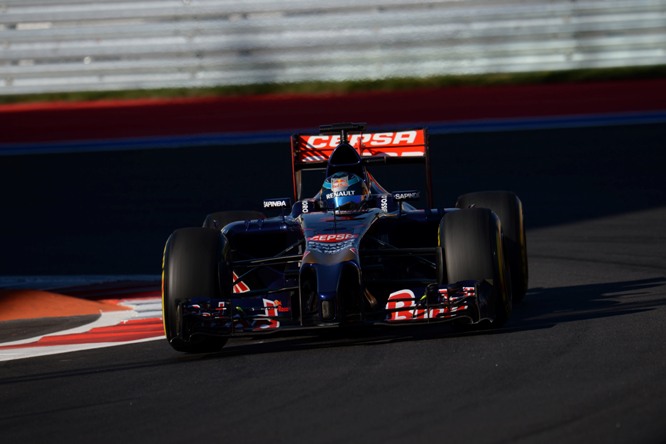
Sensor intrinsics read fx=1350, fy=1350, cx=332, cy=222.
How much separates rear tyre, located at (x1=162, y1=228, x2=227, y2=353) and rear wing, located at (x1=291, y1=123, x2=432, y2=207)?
6.10 ft

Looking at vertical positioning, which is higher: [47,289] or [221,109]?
[221,109]

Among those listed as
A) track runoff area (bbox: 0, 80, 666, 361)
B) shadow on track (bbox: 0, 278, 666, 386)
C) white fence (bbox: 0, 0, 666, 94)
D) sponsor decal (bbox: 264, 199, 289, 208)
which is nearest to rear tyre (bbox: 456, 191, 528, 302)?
shadow on track (bbox: 0, 278, 666, 386)

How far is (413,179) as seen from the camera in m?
16.8

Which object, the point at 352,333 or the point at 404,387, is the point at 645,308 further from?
the point at 404,387

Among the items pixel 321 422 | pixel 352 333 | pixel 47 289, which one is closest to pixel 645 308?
pixel 352 333

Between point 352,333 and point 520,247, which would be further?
point 520,247

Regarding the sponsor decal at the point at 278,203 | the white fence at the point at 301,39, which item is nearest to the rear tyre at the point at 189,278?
the sponsor decal at the point at 278,203

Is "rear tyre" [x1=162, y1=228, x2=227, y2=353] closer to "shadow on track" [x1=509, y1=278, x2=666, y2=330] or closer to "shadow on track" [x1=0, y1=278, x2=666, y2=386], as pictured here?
"shadow on track" [x1=0, y1=278, x2=666, y2=386]

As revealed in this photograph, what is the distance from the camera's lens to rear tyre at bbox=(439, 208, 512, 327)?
8195mm

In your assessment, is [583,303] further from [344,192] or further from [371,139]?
[371,139]

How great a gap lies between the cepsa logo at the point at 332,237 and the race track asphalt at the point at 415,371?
2.05 feet

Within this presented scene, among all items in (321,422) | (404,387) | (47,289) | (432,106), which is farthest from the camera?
(432,106)

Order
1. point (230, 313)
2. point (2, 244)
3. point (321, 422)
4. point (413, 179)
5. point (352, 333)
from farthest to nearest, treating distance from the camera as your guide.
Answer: point (413, 179), point (2, 244), point (352, 333), point (230, 313), point (321, 422)

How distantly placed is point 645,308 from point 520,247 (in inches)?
42.6
